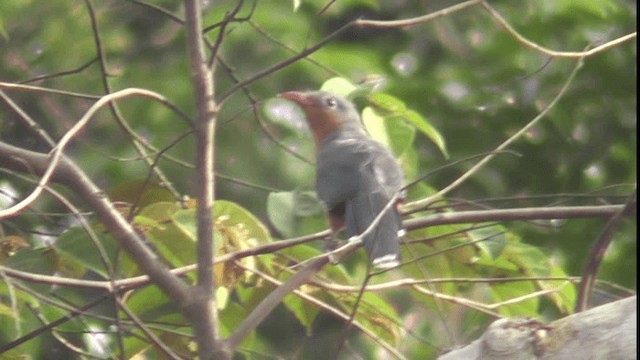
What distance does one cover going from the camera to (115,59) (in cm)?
477

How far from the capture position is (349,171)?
359cm

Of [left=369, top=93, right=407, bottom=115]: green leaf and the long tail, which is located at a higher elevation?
[left=369, top=93, right=407, bottom=115]: green leaf

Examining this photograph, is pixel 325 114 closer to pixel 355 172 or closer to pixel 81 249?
pixel 355 172

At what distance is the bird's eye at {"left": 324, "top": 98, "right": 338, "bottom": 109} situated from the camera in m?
3.95

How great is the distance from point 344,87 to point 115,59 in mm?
2227

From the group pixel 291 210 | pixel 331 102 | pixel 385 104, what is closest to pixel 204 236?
pixel 291 210

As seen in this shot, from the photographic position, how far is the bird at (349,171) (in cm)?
322

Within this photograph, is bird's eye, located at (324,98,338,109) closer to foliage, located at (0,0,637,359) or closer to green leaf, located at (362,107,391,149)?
foliage, located at (0,0,637,359)

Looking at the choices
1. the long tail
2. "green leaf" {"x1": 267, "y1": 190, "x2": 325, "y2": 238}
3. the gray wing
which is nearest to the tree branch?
the long tail

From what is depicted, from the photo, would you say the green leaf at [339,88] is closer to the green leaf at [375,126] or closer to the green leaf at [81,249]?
the green leaf at [375,126]

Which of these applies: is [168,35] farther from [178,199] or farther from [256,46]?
[178,199]

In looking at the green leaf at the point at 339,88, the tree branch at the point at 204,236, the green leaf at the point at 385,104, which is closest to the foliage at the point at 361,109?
the green leaf at the point at 385,104

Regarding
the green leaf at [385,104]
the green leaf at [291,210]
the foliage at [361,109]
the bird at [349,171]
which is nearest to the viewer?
the green leaf at [291,210]

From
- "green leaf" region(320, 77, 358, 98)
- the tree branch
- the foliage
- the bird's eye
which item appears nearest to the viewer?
the tree branch
